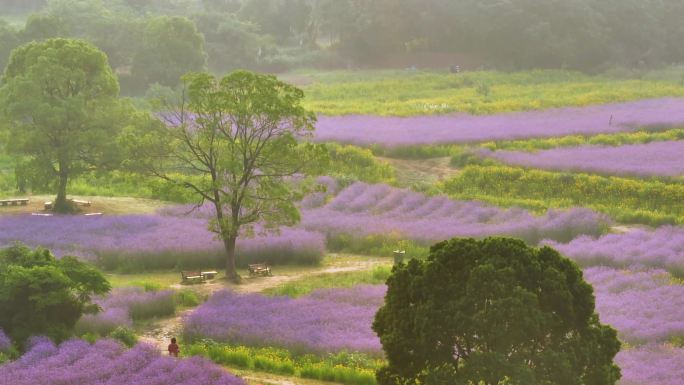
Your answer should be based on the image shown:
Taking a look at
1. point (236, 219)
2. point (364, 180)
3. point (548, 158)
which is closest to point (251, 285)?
point (236, 219)

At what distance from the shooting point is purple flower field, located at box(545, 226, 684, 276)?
2883cm

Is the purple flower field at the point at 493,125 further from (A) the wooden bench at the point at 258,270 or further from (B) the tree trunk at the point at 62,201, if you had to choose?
(A) the wooden bench at the point at 258,270

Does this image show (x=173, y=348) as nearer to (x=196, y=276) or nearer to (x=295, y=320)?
(x=295, y=320)

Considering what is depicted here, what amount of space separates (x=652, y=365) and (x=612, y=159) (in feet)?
79.6

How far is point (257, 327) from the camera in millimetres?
23828

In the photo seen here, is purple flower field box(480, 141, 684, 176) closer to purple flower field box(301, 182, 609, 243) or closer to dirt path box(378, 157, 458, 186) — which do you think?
dirt path box(378, 157, 458, 186)

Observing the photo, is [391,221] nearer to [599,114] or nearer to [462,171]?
[462,171]

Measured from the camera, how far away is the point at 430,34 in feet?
269

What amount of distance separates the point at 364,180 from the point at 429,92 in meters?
23.8

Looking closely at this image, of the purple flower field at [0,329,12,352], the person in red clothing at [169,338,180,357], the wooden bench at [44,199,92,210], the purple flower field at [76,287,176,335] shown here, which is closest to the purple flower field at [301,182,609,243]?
the wooden bench at [44,199,92,210]

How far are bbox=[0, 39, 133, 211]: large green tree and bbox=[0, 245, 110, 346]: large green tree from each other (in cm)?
1451

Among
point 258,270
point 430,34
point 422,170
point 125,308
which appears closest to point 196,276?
point 258,270

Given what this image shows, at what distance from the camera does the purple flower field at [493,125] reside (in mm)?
49156

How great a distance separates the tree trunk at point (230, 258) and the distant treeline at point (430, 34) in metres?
39.6
